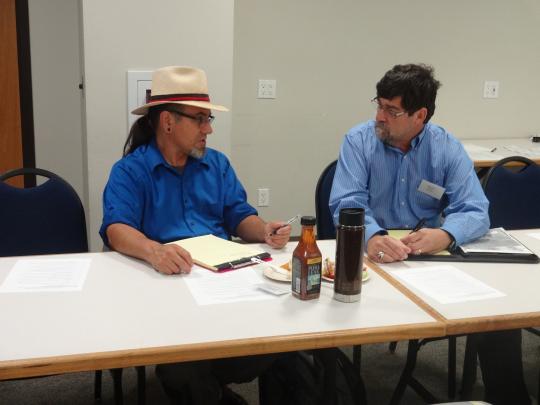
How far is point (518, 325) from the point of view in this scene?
1.52 meters

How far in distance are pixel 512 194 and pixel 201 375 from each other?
5.49 ft

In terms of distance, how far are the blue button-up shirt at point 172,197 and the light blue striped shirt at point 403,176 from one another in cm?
41

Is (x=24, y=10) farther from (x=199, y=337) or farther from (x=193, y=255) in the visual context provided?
(x=199, y=337)

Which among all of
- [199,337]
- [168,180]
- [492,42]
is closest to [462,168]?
[168,180]

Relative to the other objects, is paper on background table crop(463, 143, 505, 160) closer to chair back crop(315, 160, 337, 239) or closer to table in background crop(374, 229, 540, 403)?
chair back crop(315, 160, 337, 239)

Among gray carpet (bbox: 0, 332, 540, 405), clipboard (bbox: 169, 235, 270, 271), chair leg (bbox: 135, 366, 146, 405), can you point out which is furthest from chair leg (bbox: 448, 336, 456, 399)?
chair leg (bbox: 135, 366, 146, 405)

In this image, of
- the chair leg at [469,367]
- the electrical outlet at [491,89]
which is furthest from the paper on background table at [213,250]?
the electrical outlet at [491,89]

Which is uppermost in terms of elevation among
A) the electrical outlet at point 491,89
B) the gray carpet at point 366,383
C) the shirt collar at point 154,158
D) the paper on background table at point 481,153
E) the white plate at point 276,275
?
the electrical outlet at point 491,89

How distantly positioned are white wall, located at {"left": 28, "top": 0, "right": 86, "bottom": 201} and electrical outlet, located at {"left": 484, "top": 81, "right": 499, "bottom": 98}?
2.89m

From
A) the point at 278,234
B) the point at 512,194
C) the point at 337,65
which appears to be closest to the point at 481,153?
the point at 337,65

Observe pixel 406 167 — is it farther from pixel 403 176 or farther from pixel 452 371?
pixel 452 371

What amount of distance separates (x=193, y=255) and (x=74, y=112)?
2498 millimetres

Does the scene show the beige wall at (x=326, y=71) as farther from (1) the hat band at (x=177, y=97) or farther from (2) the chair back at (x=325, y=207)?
(1) the hat band at (x=177, y=97)

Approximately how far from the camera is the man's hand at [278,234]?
77.5 inches
